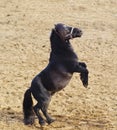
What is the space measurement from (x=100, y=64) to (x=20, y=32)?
9.73ft

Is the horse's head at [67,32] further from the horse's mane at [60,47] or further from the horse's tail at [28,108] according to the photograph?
the horse's tail at [28,108]

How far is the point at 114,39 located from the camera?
35.6ft

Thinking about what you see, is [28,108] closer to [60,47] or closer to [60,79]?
[60,79]

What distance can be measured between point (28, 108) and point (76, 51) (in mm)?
4130

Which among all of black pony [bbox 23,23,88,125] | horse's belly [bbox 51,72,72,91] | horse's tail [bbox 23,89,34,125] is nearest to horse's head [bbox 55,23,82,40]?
black pony [bbox 23,23,88,125]

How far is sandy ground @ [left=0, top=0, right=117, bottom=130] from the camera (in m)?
6.71

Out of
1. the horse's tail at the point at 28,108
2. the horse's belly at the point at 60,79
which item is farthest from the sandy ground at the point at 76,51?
the horse's belly at the point at 60,79

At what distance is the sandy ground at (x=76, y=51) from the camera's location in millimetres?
6711

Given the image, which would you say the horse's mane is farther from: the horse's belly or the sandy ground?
the sandy ground

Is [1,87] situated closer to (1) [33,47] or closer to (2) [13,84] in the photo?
(2) [13,84]

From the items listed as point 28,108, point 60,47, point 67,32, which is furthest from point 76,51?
point 67,32

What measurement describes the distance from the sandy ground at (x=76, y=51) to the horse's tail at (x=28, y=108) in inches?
6.2

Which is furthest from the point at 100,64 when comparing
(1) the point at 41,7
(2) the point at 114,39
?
(1) the point at 41,7

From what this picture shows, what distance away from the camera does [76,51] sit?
10000 millimetres
